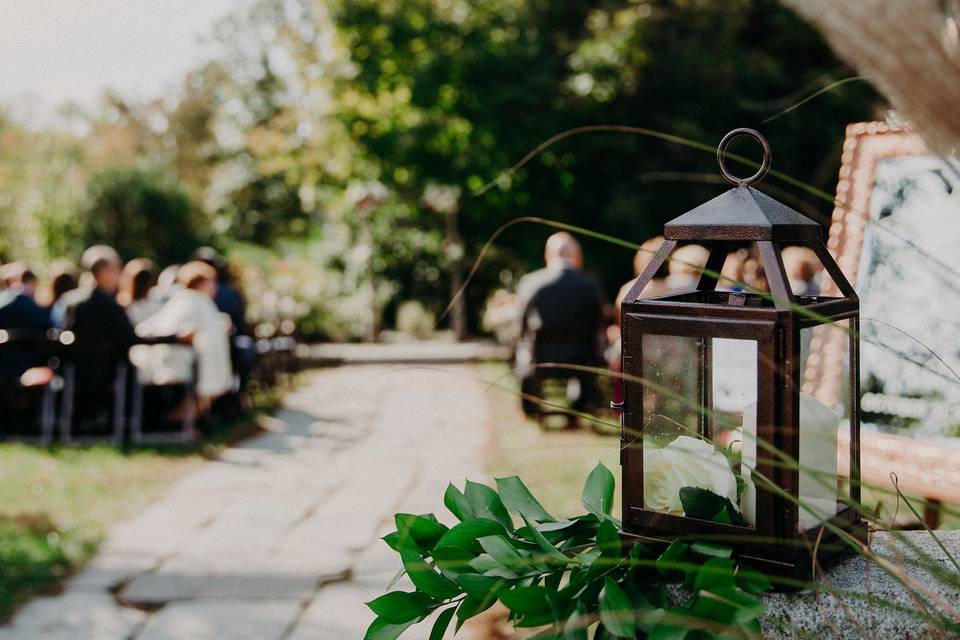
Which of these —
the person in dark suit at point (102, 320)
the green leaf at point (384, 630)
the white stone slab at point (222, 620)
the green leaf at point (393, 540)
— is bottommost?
the white stone slab at point (222, 620)

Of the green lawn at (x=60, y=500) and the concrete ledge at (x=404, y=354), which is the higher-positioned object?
the concrete ledge at (x=404, y=354)

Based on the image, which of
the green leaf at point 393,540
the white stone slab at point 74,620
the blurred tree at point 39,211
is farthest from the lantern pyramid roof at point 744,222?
the blurred tree at point 39,211

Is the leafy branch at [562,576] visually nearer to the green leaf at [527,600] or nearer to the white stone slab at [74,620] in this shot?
the green leaf at [527,600]

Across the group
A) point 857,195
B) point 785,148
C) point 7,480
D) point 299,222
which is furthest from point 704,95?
point 299,222

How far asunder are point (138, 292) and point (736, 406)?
7.62 m

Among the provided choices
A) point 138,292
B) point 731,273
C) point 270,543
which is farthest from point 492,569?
point 138,292

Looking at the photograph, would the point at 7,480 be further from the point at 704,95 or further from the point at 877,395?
the point at 704,95

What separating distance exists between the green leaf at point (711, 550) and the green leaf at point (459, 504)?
34 centimetres

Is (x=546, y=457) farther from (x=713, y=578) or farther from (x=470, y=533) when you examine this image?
(x=713, y=578)

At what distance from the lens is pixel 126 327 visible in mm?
7504

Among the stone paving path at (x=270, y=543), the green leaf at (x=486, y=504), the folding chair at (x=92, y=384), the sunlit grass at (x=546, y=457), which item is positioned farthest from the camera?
the folding chair at (x=92, y=384)

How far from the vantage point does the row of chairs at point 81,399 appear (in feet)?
25.0

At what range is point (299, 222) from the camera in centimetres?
2983

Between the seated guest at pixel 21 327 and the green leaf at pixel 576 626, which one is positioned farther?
the seated guest at pixel 21 327
